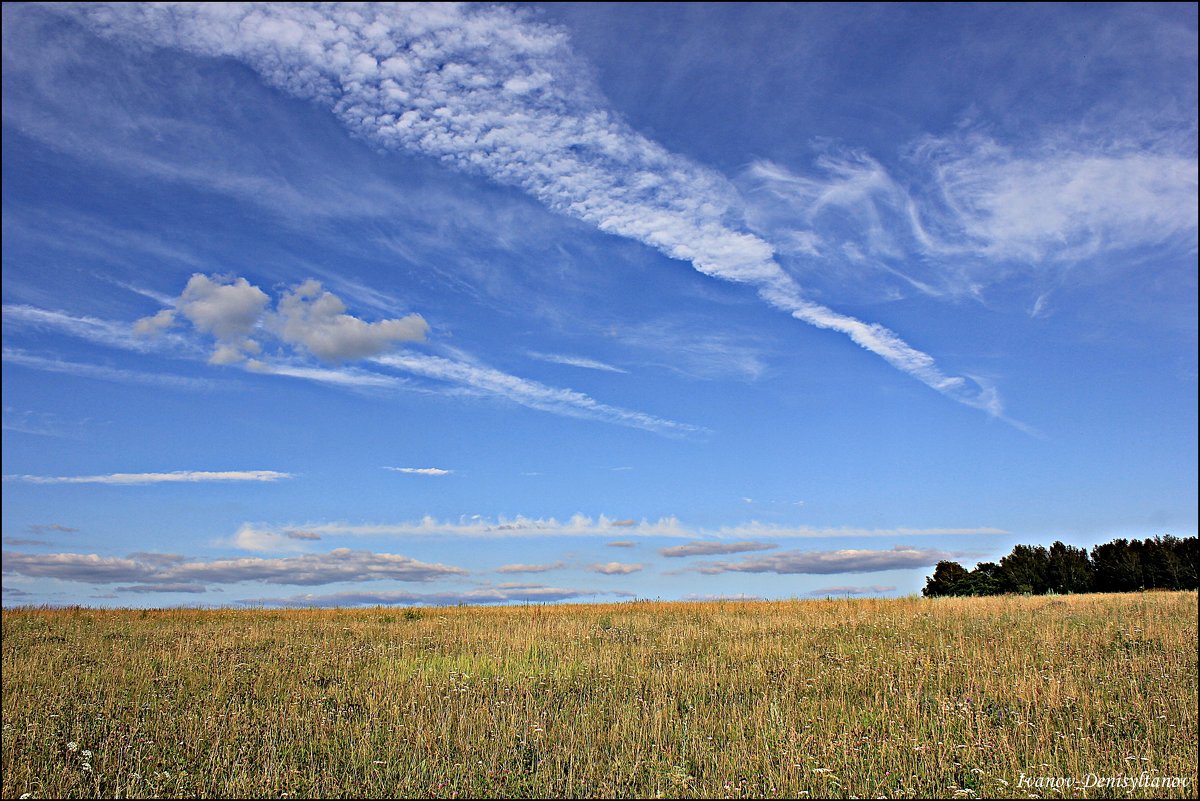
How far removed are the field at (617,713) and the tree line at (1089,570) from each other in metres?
38.1

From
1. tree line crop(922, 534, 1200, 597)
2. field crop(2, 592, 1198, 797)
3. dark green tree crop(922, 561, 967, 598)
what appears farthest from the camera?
dark green tree crop(922, 561, 967, 598)

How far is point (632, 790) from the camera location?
7797 millimetres

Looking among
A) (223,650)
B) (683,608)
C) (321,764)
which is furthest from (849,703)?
(683,608)

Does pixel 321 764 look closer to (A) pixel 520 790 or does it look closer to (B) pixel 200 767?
(B) pixel 200 767

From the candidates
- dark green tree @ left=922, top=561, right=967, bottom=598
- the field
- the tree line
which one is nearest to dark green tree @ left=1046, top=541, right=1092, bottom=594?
the tree line

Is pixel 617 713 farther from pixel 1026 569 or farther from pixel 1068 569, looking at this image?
pixel 1068 569

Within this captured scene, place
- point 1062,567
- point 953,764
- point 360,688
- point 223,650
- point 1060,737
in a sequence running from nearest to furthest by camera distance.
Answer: point 953,764, point 1060,737, point 360,688, point 223,650, point 1062,567

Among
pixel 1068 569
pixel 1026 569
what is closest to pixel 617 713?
pixel 1026 569

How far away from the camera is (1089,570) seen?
173ft

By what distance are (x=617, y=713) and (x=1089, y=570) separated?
55184mm

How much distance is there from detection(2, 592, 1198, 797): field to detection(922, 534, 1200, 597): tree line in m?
38.1

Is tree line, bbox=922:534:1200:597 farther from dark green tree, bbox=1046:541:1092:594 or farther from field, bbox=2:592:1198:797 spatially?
field, bbox=2:592:1198:797

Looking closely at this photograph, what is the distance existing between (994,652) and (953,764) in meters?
7.29

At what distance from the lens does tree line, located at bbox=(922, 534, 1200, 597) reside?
164ft
